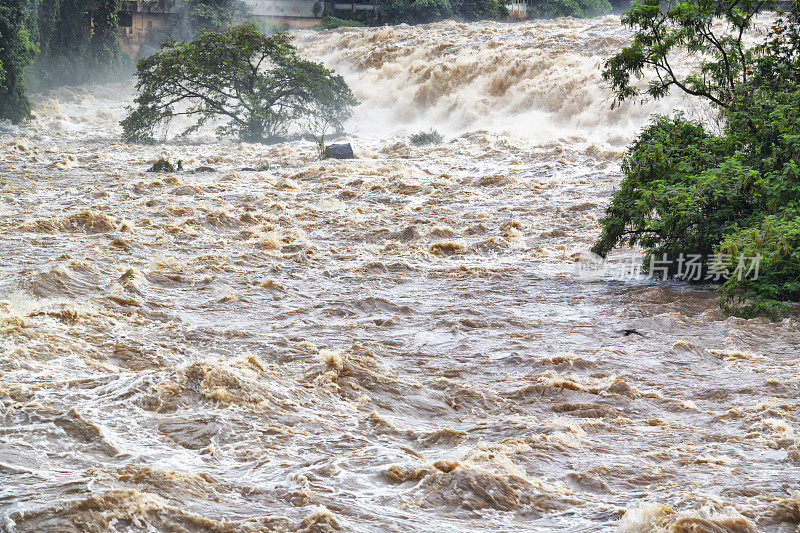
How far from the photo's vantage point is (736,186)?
8.33 m

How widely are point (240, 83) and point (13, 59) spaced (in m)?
7.28

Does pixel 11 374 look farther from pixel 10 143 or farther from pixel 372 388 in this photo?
pixel 10 143

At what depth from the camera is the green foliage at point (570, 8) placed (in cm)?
4475

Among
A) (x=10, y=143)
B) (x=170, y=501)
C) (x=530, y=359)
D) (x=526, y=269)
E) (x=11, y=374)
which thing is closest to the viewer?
(x=170, y=501)


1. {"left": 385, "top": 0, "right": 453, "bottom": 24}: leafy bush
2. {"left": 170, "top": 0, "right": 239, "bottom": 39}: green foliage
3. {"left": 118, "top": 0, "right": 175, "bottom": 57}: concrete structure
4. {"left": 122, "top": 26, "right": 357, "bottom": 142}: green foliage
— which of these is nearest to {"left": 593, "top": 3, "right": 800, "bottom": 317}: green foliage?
{"left": 122, "top": 26, "right": 357, "bottom": 142}: green foliage

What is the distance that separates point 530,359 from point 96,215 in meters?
8.05

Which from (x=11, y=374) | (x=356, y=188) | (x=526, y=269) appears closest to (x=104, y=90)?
(x=356, y=188)

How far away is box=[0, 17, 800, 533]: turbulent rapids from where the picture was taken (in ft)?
14.8

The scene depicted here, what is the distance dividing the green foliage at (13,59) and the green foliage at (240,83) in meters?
4.53

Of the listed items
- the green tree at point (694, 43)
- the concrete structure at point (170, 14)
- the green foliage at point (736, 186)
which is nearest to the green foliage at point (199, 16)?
the concrete structure at point (170, 14)

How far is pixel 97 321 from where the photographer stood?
25.0ft

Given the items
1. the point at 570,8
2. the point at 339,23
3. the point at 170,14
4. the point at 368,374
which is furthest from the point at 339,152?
the point at 570,8

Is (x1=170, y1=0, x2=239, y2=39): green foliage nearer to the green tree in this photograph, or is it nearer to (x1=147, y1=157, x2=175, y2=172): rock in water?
(x1=147, y1=157, x2=175, y2=172): rock in water

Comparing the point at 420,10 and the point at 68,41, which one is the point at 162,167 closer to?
the point at 68,41
